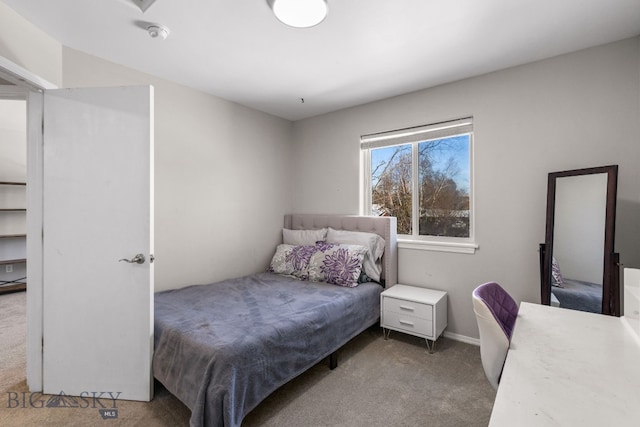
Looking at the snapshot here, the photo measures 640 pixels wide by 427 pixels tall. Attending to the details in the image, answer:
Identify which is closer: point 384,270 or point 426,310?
point 426,310

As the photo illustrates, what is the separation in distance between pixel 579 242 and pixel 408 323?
4.75 ft

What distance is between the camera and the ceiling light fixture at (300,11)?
1641 mm

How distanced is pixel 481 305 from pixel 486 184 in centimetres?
167

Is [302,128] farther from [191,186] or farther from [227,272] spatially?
[227,272]

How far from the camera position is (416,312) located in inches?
102

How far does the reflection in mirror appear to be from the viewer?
6.32ft

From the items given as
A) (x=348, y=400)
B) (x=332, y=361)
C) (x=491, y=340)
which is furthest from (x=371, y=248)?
(x=491, y=340)

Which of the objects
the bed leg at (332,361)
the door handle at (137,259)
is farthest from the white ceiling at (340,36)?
the bed leg at (332,361)

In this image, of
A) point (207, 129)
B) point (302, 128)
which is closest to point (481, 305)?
point (207, 129)

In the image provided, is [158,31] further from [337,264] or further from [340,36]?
[337,264]

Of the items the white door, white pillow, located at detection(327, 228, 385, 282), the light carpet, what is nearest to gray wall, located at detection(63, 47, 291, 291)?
the white door

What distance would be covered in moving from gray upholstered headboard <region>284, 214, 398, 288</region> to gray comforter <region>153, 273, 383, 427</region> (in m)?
0.46

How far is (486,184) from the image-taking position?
260cm

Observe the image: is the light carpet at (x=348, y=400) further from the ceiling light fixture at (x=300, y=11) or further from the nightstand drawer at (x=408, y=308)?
the ceiling light fixture at (x=300, y=11)
